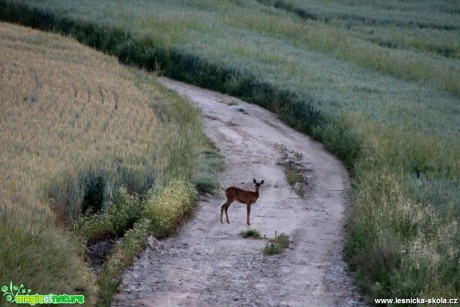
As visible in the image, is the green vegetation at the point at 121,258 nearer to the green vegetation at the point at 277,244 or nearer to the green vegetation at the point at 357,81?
the green vegetation at the point at 277,244

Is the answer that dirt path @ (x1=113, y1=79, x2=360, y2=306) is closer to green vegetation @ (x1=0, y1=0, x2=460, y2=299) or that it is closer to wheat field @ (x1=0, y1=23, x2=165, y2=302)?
green vegetation @ (x1=0, y1=0, x2=460, y2=299)

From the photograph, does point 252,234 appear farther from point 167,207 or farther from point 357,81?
point 357,81

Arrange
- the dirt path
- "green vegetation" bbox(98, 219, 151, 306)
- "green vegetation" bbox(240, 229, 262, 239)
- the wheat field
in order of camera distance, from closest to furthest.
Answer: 1. the wheat field
2. "green vegetation" bbox(98, 219, 151, 306)
3. the dirt path
4. "green vegetation" bbox(240, 229, 262, 239)

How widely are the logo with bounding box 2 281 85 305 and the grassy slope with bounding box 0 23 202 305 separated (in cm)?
11

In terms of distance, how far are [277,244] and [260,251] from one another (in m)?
0.45

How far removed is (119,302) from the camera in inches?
488

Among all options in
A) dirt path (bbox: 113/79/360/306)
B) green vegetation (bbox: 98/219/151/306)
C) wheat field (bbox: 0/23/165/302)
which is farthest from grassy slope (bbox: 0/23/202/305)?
dirt path (bbox: 113/79/360/306)

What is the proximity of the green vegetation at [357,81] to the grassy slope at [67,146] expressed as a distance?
4388mm

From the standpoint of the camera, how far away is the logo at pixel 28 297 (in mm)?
9688

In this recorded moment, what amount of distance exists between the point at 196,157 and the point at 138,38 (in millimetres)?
17968

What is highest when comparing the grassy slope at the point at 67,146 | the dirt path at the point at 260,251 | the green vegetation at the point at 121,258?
the grassy slope at the point at 67,146

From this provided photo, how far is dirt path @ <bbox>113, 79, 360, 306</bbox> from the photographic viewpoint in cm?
1315

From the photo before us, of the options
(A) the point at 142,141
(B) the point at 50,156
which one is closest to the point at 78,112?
(A) the point at 142,141

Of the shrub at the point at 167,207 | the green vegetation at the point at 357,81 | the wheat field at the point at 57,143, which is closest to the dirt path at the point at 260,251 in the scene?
the shrub at the point at 167,207
